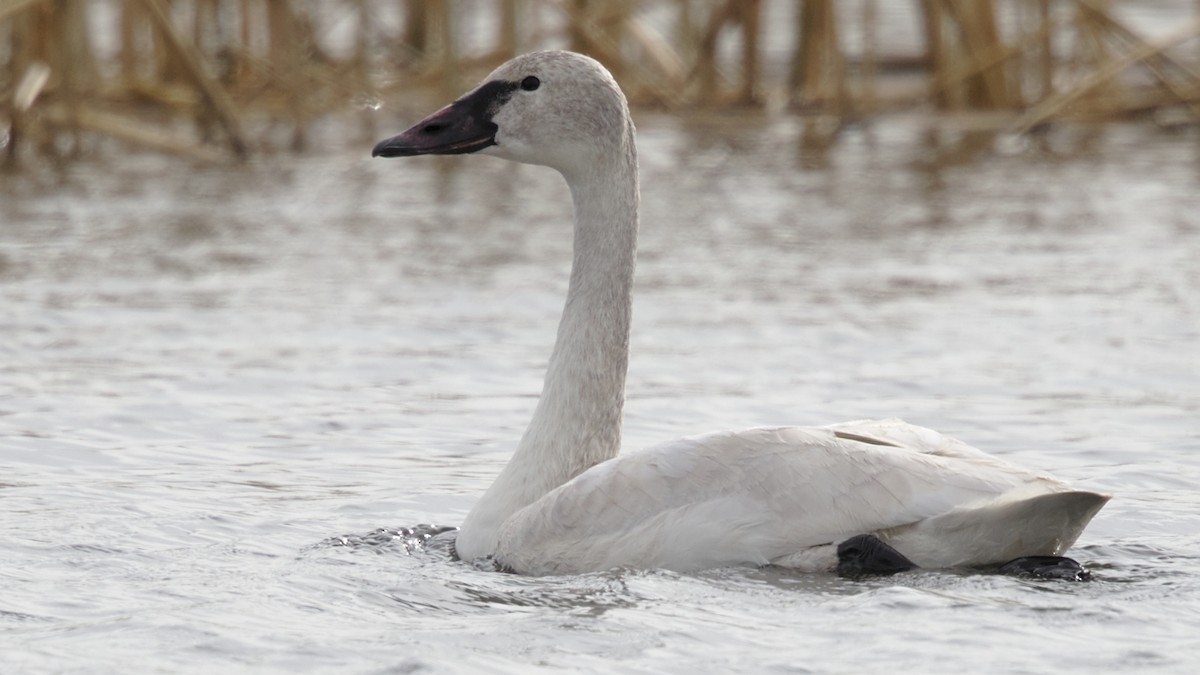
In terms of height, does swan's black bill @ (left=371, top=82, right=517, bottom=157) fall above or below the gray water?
above

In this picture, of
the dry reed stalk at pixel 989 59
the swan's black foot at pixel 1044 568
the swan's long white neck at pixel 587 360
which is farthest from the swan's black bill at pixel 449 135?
the dry reed stalk at pixel 989 59

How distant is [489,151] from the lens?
697cm

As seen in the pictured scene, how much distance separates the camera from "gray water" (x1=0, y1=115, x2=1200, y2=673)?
5461mm

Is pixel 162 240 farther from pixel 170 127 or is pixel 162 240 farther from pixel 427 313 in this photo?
pixel 170 127

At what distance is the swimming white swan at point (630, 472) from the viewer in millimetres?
5824

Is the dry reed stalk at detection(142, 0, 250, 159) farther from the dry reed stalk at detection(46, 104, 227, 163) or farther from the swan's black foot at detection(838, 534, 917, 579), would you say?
the swan's black foot at detection(838, 534, 917, 579)

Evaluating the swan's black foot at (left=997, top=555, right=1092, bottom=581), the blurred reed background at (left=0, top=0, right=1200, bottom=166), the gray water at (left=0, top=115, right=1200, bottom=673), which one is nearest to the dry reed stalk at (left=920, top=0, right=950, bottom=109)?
the blurred reed background at (left=0, top=0, right=1200, bottom=166)

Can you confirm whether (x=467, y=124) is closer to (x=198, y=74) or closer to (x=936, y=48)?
(x=198, y=74)

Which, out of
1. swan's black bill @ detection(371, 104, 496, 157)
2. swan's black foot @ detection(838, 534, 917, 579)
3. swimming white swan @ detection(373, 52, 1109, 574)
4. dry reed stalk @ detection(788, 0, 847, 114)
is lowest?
swan's black foot @ detection(838, 534, 917, 579)

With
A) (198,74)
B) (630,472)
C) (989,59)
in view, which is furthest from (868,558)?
(989,59)

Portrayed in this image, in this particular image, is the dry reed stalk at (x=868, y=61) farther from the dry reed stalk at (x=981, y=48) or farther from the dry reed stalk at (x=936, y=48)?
the dry reed stalk at (x=981, y=48)

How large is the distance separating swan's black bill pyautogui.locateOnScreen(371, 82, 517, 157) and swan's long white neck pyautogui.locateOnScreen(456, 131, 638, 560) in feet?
1.08

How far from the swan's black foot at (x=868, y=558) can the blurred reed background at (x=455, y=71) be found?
9700 mm

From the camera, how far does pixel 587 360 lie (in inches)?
266
